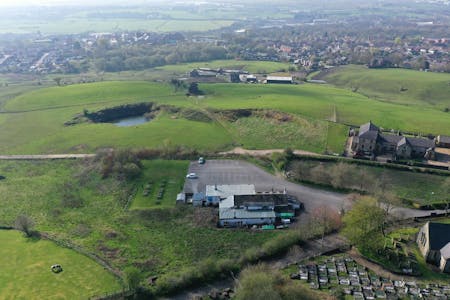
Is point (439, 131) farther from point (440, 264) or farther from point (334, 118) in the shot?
point (440, 264)

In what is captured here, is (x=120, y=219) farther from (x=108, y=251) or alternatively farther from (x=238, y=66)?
(x=238, y=66)

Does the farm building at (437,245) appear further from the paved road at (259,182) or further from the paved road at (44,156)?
the paved road at (44,156)

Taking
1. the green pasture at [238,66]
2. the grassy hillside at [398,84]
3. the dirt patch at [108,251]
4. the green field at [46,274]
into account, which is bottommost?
the green field at [46,274]

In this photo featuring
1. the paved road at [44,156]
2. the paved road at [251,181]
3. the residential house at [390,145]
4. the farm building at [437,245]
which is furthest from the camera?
the paved road at [44,156]

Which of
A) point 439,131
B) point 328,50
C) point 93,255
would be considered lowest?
point 93,255

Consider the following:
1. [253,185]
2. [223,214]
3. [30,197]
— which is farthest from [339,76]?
[30,197]

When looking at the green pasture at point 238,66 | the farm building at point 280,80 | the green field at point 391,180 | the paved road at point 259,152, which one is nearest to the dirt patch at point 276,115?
the paved road at point 259,152
